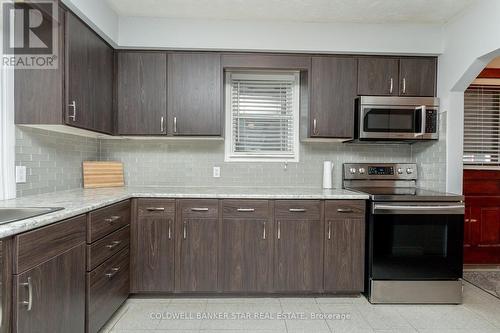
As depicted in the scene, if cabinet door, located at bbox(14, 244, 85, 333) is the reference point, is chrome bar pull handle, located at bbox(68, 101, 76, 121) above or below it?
above

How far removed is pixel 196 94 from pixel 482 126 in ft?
10.9

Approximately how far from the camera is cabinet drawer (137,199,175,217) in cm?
264

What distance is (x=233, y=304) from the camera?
2613 millimetres

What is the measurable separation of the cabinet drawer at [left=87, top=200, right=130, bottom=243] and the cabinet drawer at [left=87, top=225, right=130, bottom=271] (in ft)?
0.13

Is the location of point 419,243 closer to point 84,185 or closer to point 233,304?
point 233,304

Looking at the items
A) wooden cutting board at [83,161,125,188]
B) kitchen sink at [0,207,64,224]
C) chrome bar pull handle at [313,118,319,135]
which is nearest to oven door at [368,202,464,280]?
chrome bar pull handle at [313,118,319,135]

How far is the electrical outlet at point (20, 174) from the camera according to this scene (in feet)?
6.88

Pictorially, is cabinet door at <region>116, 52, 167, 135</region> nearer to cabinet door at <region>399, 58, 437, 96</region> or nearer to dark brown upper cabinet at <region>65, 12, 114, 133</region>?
dark brown upper cabinet at <region>65, 12, 114, 133</region>

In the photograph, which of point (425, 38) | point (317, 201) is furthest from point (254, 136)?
point (425, 38)

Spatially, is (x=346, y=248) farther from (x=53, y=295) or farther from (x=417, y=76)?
(x=53, y=295)

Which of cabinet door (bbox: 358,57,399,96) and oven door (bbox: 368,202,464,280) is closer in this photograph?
oven door (bbox: 368,202,464,280)

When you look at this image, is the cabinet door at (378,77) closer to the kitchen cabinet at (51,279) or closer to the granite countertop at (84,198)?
the granite countertop at (84,198)

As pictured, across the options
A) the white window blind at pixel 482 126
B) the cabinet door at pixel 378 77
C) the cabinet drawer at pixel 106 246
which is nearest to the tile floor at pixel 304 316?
the cabinet drawer at pixel 106 246

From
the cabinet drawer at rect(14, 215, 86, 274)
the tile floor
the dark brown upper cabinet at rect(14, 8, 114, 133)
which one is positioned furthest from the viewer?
the tile floor
